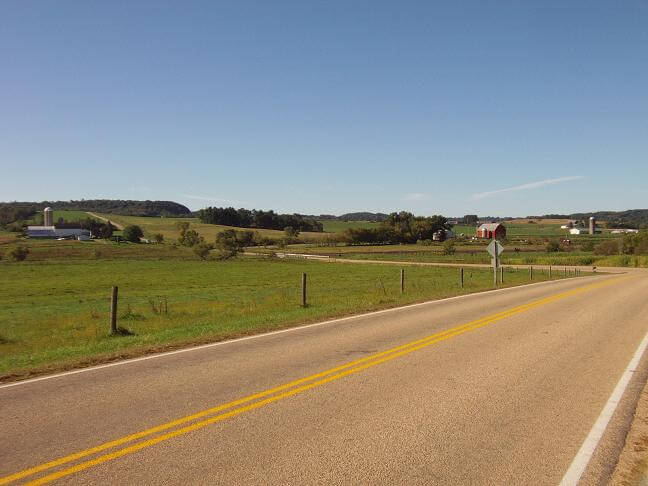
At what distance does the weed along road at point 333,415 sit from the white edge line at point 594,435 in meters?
0.03

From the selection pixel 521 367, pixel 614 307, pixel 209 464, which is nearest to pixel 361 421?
pixel 209 464

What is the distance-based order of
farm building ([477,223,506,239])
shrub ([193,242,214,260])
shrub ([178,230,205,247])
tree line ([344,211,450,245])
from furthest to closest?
farm building ([477,223,506,239])
tree line ([344,211,450,245])
shrub ([178,230,205,247])
shrub ([193,242,214,260])

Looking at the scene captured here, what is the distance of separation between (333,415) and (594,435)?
3.07 meters

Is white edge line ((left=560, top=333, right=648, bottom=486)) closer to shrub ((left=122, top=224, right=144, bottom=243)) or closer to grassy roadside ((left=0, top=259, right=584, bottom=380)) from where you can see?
grassy roadside ((left=0, top=259, right=584, bottom=380))

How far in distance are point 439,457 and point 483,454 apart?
0.50 metres

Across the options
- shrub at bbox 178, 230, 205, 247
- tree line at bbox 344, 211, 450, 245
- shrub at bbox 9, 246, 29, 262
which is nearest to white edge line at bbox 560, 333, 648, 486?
shrub at bbox 9, 246, 29, 262

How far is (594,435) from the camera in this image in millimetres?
6289

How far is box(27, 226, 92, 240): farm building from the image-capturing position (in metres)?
155

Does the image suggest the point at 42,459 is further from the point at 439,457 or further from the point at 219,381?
the point at 439,457

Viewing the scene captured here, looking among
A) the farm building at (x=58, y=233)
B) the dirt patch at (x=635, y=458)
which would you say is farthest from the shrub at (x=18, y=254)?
the dirt patch at (x=635, y=458)

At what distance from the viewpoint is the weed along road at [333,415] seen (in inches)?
203

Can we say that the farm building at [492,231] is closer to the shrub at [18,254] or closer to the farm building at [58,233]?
the farm building at [58,233]

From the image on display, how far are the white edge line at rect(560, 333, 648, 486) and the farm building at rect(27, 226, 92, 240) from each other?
162135mm

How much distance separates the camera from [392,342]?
39.3 ft
